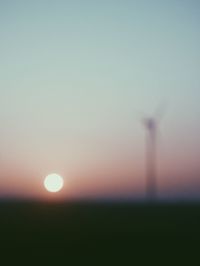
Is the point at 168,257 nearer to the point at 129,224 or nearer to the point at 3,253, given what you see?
the point at 3,253

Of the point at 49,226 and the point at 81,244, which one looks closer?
the point at 81,244

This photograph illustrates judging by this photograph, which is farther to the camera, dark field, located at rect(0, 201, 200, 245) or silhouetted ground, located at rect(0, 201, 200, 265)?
dark field, located at rect(0, 201, 200, 245)

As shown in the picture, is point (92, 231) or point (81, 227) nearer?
point (92, 231)

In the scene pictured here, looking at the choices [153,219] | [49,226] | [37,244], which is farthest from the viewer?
[153,219]

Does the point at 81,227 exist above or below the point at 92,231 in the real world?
above

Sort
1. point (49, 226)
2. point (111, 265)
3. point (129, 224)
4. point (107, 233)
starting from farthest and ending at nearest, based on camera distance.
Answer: point (129, 224)
point (49, 226)
point (107, 233)
point (111, 265)

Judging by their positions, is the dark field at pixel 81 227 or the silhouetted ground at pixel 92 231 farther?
the dark field at pixel 81 227

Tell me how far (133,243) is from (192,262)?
172 inches

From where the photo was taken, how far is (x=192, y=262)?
61.1ft

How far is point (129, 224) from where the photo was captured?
96.8 feet

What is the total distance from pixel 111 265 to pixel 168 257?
239 cm

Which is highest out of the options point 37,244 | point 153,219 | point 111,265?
point 153,219

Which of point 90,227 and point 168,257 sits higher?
point 90,227

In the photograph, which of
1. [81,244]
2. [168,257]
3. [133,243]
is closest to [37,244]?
[81,244]
